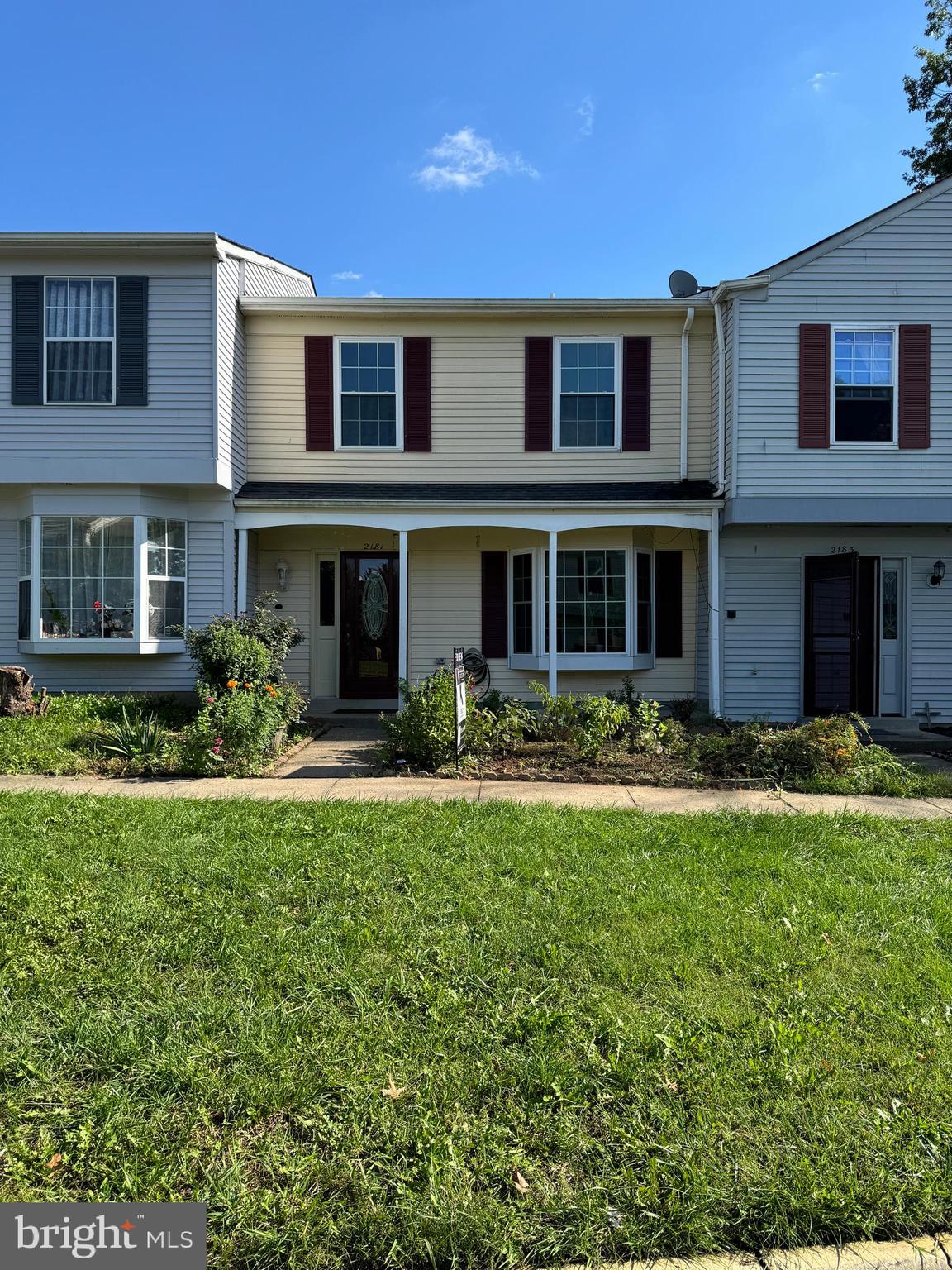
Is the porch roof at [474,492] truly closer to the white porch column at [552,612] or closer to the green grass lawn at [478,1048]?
the white porch column at [552,612]

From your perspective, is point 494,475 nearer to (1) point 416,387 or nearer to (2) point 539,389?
(2) point 539,389

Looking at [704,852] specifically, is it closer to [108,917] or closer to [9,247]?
[108,917]

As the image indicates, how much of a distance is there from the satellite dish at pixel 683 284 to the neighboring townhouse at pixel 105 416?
22.6 ft

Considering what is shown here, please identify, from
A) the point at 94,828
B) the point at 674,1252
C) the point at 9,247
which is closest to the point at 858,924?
the point at 674,1252

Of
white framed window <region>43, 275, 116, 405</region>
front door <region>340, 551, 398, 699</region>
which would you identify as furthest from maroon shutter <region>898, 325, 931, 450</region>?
white framed window <region>43, 275, 116, 405</region>

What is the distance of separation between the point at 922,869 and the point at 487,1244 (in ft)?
12.5

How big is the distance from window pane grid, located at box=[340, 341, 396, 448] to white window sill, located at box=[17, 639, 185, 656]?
409cm

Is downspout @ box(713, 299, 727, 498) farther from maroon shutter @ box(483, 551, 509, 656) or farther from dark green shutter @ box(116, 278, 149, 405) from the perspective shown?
dark green shutter @ box(116, 278, 149, 405)

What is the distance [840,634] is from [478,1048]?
10.1m

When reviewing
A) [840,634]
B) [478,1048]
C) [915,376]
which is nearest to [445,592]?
[840,634]

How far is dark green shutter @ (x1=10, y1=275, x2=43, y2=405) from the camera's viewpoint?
10.9 metres

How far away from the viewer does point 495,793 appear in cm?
693

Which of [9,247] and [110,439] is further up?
[9,247]

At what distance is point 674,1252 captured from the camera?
2189 mm
